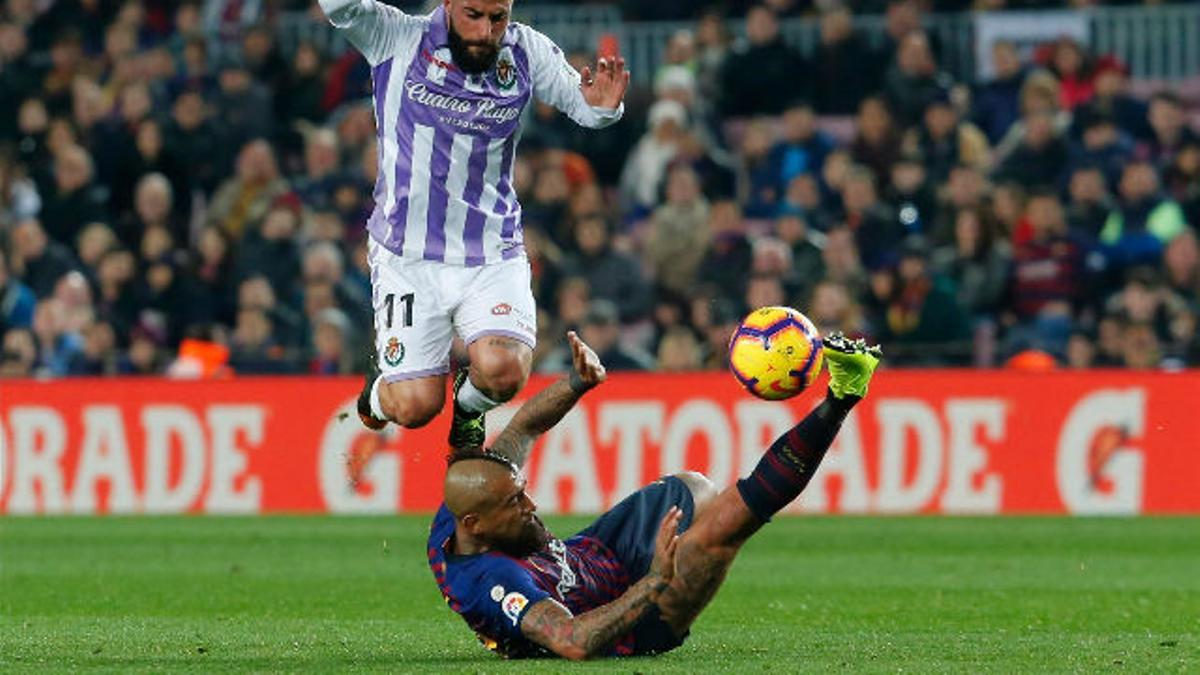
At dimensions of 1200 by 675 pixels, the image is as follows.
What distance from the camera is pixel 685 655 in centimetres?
836

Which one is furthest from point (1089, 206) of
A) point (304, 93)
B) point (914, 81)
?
point (304, 93)

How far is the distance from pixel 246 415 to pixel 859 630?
8.77m

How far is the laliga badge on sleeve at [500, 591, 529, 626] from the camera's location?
801 centimetres

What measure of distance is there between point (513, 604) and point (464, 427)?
190cm

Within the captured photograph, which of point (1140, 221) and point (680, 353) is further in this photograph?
point (1140, 221)

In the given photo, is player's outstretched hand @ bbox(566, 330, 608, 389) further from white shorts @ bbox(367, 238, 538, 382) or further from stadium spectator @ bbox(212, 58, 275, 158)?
stadium spectator @ bbox(212, 58, 275, 158)

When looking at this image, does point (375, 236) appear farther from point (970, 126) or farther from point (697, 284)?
point (970, 126)

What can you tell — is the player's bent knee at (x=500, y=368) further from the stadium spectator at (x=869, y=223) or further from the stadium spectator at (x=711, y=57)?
the stadium spectator at (x=711, y=57)

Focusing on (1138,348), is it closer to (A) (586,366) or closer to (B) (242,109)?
(B) (242,109)

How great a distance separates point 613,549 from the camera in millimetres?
8562

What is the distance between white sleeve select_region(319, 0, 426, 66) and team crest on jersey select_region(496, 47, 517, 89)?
0.33m

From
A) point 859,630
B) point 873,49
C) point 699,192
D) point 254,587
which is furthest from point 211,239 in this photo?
point 859,630

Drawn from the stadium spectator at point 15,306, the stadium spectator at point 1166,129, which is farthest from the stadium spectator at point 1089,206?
the stadium spectator at point 15,306

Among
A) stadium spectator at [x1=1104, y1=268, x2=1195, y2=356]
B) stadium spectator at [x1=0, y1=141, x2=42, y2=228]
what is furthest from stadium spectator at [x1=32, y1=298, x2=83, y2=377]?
stadium spectator at [x1=1104, y1=268, x2=1195, y2=356]
